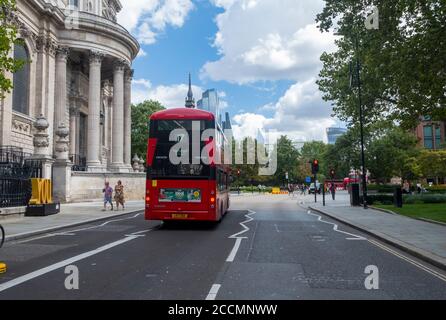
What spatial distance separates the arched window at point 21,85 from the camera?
34750 mm

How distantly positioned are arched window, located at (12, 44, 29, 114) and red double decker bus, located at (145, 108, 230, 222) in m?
23.6

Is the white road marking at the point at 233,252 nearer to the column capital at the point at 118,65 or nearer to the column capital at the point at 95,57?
the column capital at the point at 95,57

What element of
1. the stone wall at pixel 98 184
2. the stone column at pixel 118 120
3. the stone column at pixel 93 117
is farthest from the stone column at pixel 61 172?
the stone column at pixel 118 120

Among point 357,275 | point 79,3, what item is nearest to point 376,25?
point 357,275

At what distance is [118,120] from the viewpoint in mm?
44375

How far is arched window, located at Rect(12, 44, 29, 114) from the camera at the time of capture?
34.8 m

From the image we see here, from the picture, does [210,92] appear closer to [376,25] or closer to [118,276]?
[376,25]

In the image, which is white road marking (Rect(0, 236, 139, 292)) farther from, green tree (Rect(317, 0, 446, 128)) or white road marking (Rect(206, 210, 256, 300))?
green tree (Rect(317, 0, 446, 128))

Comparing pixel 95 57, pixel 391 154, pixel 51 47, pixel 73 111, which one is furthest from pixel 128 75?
pixel 391 154

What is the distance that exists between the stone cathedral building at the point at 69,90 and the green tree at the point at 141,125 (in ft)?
79.3

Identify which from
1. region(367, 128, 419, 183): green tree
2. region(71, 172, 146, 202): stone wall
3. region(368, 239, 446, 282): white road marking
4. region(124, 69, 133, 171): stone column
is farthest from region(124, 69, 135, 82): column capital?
region(368, 239, 446, 282): white road marking

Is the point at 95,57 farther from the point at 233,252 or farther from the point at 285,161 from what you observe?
the point at 285,161

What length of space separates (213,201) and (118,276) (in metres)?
8.38
